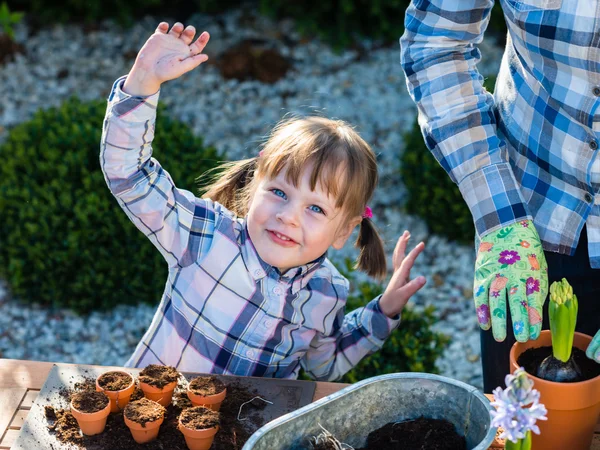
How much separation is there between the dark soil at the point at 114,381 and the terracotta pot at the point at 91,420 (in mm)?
69

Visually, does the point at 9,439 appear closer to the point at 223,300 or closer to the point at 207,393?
Result: the point at 207,393

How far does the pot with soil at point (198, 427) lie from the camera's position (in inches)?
60.0

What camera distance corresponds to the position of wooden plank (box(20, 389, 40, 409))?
66.0 inches

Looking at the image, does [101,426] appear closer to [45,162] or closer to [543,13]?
[543,13]

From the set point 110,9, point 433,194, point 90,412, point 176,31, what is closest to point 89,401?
point 90,412

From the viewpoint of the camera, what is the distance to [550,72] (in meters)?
1.71

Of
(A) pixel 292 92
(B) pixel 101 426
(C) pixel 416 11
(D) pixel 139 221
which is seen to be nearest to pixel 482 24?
A: (C) pixel 416 11

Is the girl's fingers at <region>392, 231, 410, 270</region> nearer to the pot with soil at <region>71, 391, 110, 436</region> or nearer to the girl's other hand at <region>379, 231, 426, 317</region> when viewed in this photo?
the girl's other hand at <region>379, 231, 426, 317</region>

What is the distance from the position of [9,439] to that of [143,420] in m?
0.27

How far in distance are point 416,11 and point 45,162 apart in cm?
208

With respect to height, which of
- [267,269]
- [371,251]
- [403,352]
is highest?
[267,269]

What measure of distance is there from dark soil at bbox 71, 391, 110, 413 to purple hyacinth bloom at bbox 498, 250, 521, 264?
2.69ft

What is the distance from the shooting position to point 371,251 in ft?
7.44

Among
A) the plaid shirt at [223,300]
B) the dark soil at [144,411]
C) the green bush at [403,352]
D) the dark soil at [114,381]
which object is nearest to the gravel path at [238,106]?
the green bush at [403,352]
